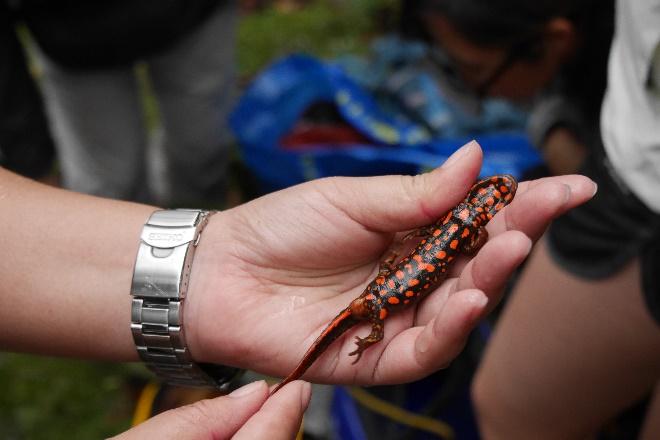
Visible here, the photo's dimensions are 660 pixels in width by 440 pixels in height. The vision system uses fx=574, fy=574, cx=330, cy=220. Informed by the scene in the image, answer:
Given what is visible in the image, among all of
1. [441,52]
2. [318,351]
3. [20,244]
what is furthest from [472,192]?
[441,52]

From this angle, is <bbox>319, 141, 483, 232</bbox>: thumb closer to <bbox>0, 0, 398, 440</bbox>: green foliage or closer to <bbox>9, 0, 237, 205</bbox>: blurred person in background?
<bbox>9, 0, 237, 205</bbox>: blurred person in background

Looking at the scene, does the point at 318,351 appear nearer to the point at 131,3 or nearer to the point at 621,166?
the point at 621,166

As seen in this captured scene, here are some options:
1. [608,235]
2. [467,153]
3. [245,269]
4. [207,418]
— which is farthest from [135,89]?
[608,235]

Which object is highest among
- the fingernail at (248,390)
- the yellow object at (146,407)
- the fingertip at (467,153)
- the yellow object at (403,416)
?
the fingertip at (467,153)

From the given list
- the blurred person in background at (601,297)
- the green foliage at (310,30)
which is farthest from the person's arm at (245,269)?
the green foliage at (310,30)

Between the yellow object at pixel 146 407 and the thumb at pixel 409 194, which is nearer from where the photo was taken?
the thumb at pixel 409 194

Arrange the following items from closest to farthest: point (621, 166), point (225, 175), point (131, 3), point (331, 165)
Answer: point (621, 166), point (131, 3), point (331, 165), point (225, 175)

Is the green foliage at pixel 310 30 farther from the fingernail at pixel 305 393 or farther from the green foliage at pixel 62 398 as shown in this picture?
the fingernail at pixel 305 393
